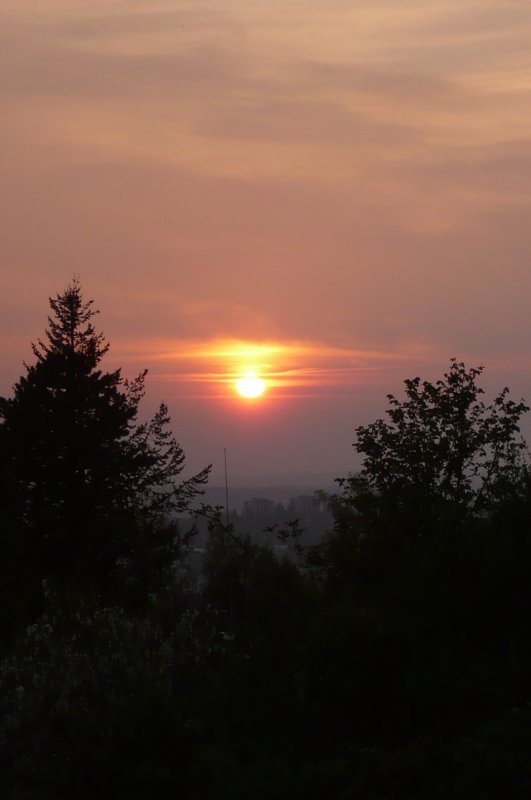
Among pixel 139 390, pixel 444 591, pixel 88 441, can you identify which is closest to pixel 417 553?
pixel 444 591

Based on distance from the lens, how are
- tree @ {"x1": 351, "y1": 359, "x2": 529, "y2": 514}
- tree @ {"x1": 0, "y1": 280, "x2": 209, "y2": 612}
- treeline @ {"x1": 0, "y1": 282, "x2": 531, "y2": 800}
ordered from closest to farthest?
treeline @ {"x1": 0, "y1": 282, "x2": 531, "y2": 800} → tree @ {"x1": 351, "y1": 359, "x2": 529, "y2": 514} → tree @ {"x1": 0, "y1": 280, "x2": 209, "y2": 612}

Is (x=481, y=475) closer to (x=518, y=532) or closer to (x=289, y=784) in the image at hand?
(x=518, y=532)

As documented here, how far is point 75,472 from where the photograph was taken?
40.3 m

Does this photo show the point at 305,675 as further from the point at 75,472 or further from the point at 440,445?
the point at 75,472

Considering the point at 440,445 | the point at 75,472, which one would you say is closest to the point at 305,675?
the point at 440,445

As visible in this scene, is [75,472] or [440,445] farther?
[75,472]

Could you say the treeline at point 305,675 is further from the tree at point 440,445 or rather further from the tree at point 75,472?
the tree at point 75,472

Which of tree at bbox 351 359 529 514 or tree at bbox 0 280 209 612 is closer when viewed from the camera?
tree at bbox 351 359 529 514

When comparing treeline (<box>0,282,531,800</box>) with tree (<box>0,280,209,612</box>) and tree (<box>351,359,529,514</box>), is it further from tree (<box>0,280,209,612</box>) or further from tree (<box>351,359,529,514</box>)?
tree (<box>0,280,209,612</box>)

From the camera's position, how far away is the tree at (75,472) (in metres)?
37.9

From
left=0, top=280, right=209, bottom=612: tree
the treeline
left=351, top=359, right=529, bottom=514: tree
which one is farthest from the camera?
left=0, top=280, right=209, bottom=612: tree

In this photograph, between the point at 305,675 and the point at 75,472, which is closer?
the point at 305,675

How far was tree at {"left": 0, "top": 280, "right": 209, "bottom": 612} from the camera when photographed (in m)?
37.9

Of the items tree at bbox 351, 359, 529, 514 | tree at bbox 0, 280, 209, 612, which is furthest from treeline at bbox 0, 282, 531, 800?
tree at bbox 0, 280, 209, 612
